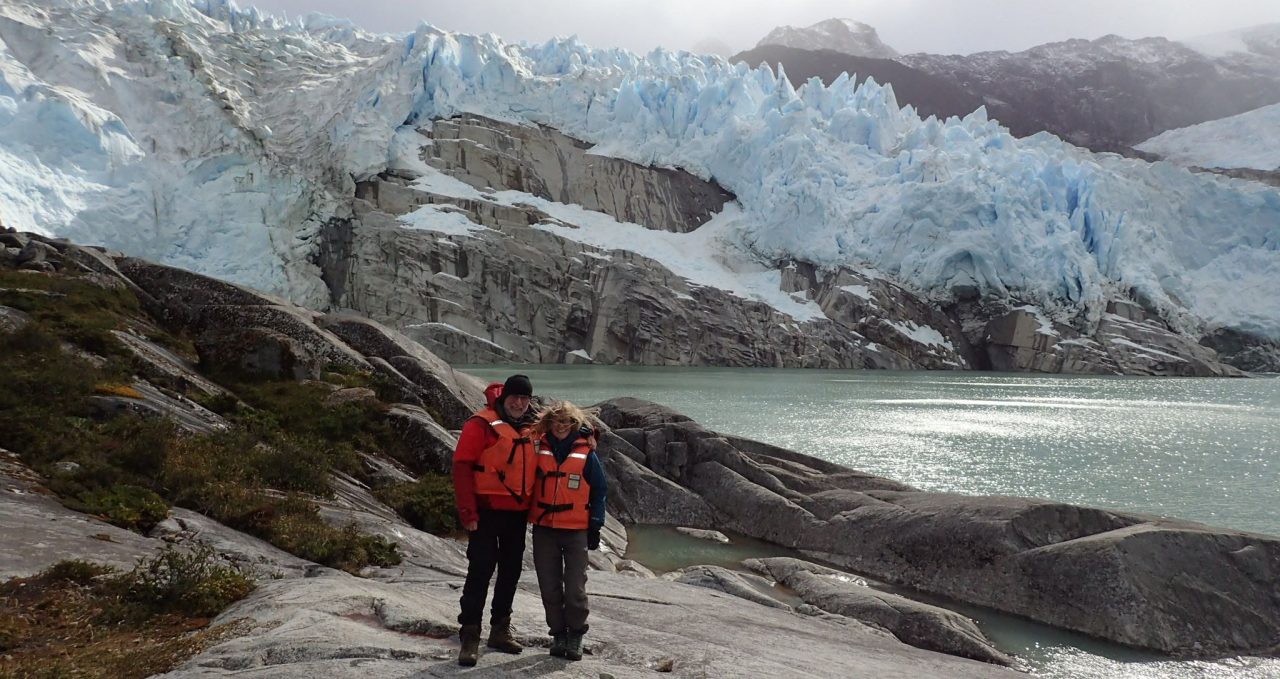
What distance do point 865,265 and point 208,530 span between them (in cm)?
8842

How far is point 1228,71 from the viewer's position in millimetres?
163375

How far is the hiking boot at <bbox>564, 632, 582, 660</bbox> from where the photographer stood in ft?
17.1

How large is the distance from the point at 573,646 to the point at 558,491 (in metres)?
1.09

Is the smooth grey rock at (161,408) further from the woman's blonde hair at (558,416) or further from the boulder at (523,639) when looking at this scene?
the woman's blonde hair at (558,416)

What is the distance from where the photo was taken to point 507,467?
206 inches

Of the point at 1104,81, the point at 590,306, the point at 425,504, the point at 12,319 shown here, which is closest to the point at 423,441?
the point at 425,504

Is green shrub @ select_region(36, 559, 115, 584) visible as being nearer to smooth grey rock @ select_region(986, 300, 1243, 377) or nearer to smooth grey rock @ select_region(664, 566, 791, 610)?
smooth grey rock @ select_region(664, 566, 791, 610)

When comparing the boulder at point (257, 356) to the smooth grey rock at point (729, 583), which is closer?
the smooth grey rock at point (729, 583)

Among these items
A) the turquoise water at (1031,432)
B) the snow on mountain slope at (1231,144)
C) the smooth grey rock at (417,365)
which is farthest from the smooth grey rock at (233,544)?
the snow on mountain slope at (1231,144)

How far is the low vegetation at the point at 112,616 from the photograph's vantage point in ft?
14.7

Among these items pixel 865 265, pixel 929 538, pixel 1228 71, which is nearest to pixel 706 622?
pixel 929 538

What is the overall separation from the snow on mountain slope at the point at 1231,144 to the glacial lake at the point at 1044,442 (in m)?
73.7

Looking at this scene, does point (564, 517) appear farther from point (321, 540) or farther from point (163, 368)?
point (163, 368)

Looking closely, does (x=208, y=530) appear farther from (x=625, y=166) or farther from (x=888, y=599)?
(x=625, y=166)
